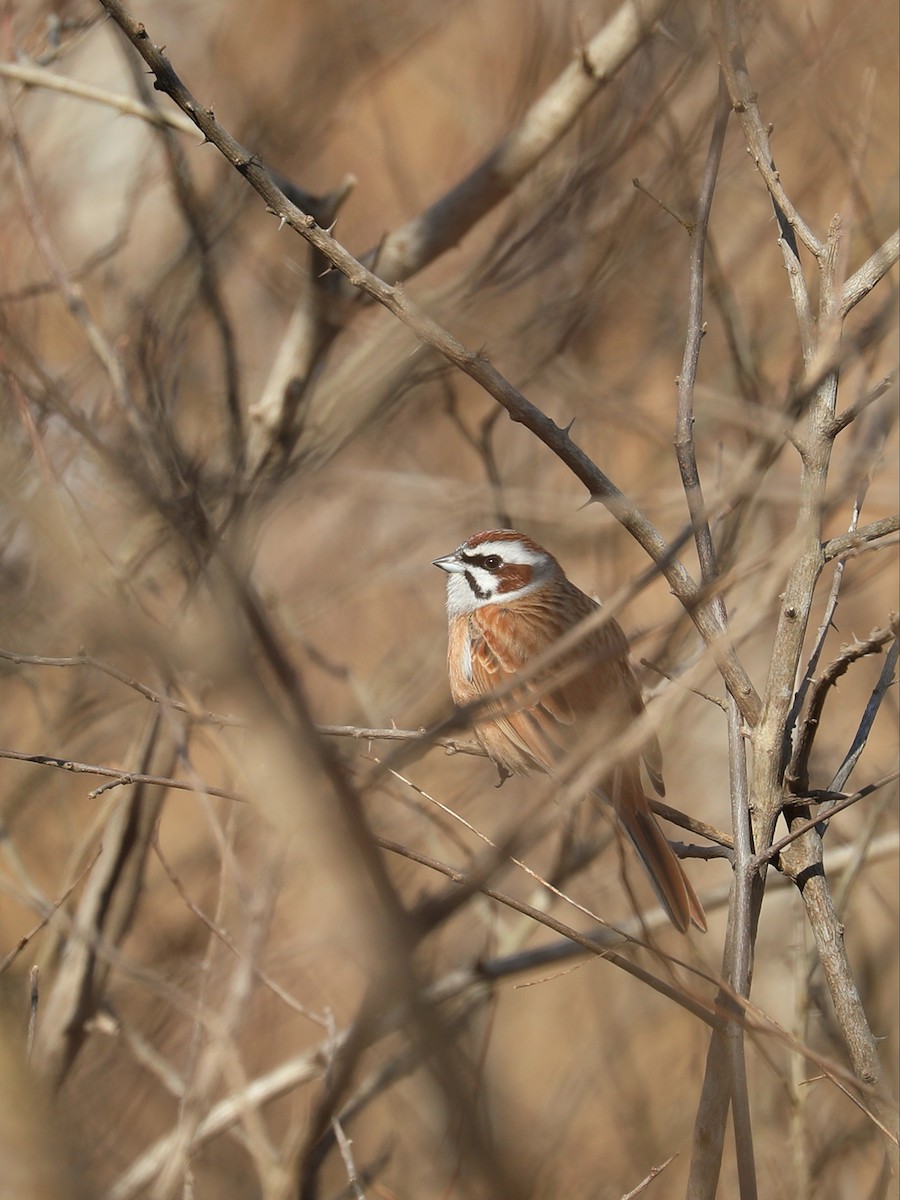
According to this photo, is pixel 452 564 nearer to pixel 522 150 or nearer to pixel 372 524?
pixel 522 150

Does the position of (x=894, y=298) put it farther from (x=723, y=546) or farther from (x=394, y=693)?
(x=394, y=693)

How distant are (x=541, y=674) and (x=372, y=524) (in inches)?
181

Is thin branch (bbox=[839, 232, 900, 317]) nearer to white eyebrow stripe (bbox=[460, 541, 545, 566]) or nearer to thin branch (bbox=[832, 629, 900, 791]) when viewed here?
thin branch (bbox=[832, 629, 900, 791])

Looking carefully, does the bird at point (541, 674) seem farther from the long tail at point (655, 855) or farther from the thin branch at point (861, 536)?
the thin branch at point (861, 536)

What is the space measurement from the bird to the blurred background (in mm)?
216

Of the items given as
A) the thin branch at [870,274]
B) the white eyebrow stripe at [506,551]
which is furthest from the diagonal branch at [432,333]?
the white eyebrow stripe at [506,551]

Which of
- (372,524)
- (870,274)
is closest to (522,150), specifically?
(870,274)

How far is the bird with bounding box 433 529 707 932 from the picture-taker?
3.60m

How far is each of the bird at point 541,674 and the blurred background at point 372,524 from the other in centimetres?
22

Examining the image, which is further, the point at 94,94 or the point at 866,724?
the point at 94,94

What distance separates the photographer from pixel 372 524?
319 inches

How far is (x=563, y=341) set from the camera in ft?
17.4

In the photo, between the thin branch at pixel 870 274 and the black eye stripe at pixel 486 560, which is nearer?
the thin branch at pixel 870 274

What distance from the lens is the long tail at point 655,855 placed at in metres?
3.49
